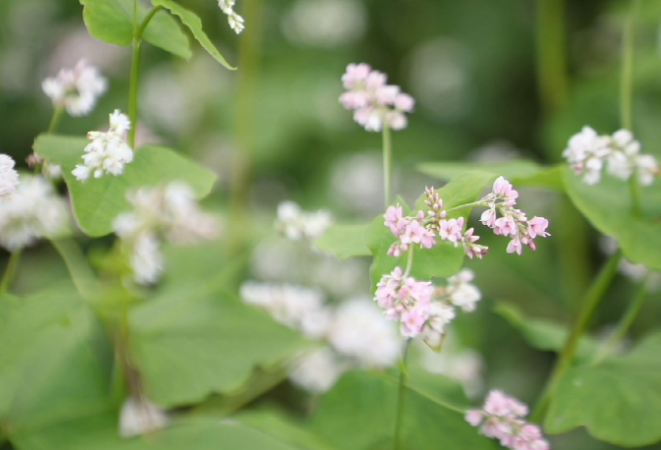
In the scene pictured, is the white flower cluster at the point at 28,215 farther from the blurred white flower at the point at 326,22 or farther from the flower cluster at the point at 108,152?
the blurred white flower at the point at 326,22

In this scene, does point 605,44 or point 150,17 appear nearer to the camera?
point 150,17

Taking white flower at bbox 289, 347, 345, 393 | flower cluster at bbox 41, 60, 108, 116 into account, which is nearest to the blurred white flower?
white flower at bbox 289, 347, 345, 393

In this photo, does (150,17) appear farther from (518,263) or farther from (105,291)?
(518,263)

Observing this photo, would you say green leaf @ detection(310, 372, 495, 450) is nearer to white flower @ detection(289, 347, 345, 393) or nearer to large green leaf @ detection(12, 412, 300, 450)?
large green leaf @ detection(12, 412, 300, 450)

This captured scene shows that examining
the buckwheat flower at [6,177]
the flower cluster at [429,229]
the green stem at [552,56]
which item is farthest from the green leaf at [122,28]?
the green stem at [552,56]

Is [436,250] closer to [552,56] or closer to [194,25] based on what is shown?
[194,25]

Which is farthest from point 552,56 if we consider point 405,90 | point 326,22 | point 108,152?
point 108,152

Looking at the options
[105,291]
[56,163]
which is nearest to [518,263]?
[105,291]
